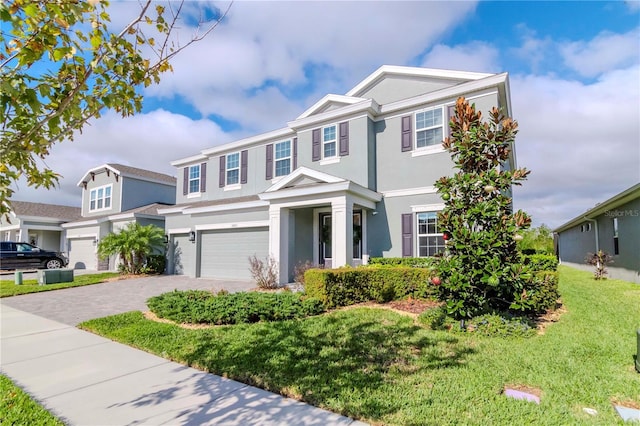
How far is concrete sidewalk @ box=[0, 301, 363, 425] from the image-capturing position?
11.2 ft

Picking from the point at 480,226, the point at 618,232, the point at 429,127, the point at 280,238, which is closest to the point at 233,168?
the point at 280,238

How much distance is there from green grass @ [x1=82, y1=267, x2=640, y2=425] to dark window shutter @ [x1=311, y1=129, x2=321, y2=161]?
843 centimetres

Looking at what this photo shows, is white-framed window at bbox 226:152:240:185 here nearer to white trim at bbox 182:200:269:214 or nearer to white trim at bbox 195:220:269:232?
white trim at bbox 182:200:269:214

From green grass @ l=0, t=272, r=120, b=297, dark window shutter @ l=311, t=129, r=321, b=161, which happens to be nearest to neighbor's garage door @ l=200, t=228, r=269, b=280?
dark window shutter @ l=311, t=129, r=321, b=161

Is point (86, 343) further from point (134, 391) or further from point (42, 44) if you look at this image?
point (42, 44)

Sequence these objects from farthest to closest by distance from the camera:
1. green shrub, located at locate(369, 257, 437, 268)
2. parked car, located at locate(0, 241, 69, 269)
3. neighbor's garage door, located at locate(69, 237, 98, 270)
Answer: neighbor's garage door, located at locate(69, 237, 98, 270), parked car, located at locate(0, 241, 69, 269), green shrub, located at locate(369, 257, 437, 268)

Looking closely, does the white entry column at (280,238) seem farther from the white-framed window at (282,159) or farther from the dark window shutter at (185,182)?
the dark window shutter at (185,182)

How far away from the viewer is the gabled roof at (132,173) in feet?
78.8

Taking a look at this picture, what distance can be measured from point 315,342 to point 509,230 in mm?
4089

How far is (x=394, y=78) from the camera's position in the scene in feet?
46.2

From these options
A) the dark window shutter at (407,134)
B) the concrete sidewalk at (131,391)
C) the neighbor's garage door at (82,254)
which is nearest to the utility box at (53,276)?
the neighbor's garage door at (82,254)

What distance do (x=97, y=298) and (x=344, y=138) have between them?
34.0 feet

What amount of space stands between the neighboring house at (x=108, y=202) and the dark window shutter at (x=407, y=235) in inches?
634

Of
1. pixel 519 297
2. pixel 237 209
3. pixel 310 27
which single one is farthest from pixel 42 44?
pixel 237 209
